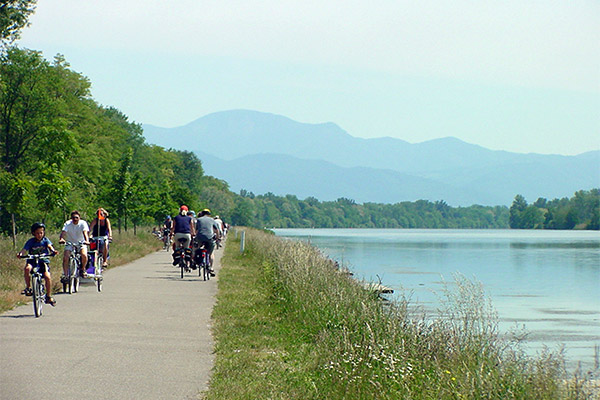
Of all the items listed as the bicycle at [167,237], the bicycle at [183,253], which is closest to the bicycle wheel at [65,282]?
the bicycle at [183,253]

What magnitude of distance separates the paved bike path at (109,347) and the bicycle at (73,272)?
0.27 metres

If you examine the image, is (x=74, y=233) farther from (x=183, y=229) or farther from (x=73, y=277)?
(x=183, y=229)

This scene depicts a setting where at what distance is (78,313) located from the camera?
539 inches

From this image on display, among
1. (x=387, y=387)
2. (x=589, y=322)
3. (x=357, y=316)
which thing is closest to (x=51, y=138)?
(x=589, y=322)

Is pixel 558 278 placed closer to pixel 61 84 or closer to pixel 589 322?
pixel 589 322

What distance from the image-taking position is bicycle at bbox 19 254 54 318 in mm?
A: 12891

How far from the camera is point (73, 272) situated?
1691 cm

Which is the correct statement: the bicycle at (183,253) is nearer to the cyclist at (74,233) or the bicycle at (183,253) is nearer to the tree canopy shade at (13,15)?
the cyclist at (74,233)

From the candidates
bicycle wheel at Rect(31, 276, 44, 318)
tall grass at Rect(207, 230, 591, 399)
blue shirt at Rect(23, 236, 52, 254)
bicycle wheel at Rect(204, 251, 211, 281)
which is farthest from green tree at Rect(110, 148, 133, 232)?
bicycle wheel at Rect(31, 276, 44, 318)

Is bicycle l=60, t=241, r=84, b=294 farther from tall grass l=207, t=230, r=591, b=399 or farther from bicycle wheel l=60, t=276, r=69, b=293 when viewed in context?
tall grass l=207, t=230, r=591, b=399

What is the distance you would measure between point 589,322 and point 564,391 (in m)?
16.1

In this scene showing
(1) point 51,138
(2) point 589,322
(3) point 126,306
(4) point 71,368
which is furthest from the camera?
(1) point 51,138

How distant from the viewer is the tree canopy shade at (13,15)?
3622cm

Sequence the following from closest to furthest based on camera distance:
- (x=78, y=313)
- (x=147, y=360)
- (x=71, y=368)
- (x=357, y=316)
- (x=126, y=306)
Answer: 1. (x=71, y=368)
2. (x=147, y=360)
3. (x=357, y=316)
4. (x=78, y=313)
5. (x=126, y=306)
